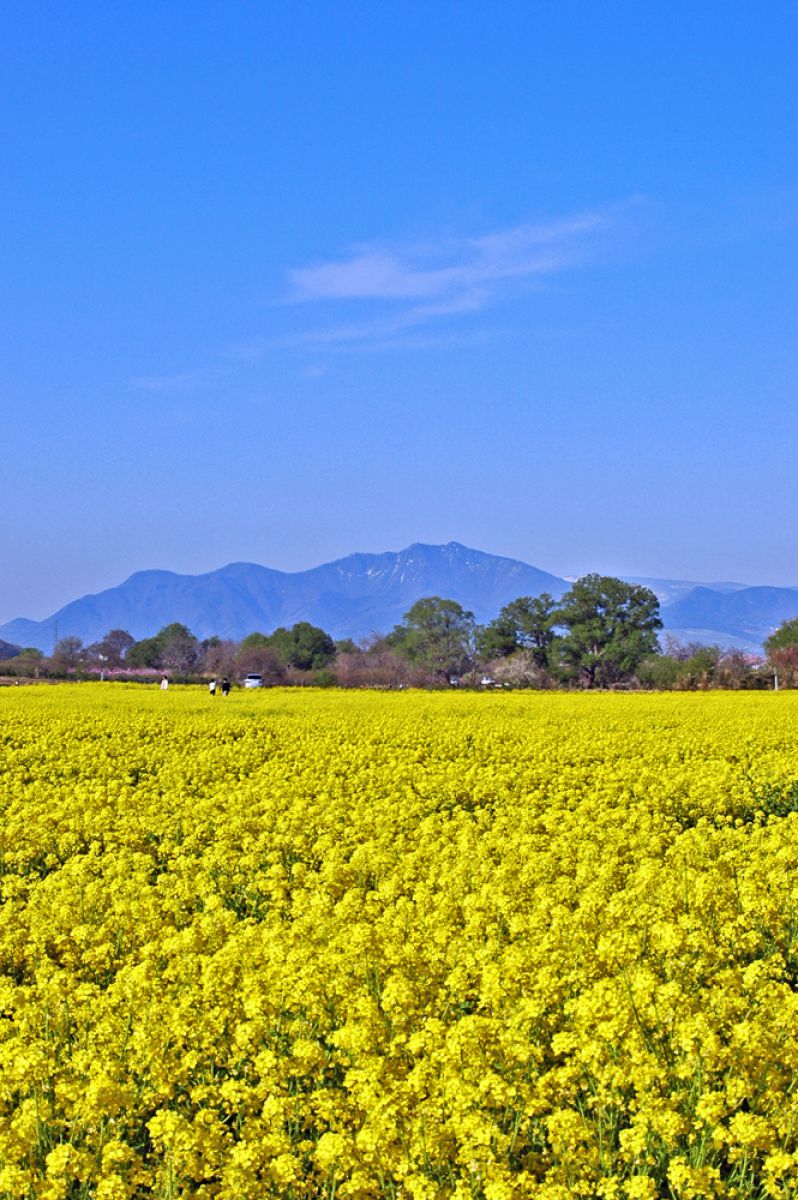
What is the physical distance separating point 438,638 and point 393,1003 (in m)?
108

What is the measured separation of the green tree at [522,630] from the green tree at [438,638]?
247 centimetres

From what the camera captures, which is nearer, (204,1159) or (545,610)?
(204,1159)

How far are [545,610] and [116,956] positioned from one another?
104875 mm

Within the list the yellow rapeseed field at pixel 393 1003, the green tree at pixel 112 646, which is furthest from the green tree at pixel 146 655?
the yellow rapeseed field at pixel 393 1003

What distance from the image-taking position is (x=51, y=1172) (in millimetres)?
4637

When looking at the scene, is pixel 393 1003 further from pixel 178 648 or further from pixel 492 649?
pixel 178 648

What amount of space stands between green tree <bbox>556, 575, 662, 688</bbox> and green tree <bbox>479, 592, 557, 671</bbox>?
4.38ft

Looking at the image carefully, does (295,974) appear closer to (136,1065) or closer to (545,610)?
(136,1065)

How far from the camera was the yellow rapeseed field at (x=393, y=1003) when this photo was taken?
16.1ft

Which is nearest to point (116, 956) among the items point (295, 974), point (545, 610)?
point (295, 974)

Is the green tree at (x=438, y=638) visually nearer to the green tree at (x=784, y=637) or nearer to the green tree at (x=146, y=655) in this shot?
the green tree at (x=146, y=655)

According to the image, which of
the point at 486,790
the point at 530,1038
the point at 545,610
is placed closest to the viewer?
the point at 530,1038

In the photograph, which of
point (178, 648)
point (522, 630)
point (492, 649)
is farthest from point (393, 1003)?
point (178, 648)

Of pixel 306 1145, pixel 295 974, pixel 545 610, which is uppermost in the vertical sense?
pixel 545 610
